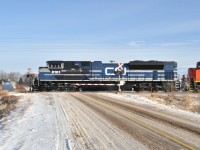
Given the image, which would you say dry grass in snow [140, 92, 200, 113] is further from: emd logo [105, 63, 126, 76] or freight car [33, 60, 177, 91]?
emd logo [105, 63, 126, 76]

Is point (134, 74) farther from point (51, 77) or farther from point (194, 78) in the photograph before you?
point (51, 77)

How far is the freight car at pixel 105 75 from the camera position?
41.5 m

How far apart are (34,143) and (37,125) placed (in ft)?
11.4

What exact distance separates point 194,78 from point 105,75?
10.8m

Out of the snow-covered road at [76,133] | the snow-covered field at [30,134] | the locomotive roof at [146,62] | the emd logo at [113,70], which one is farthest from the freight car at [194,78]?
the snow-covered field at [30,134]

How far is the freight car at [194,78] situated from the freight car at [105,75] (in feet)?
6.34

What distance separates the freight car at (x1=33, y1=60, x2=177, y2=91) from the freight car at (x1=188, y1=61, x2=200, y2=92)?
1932 mm

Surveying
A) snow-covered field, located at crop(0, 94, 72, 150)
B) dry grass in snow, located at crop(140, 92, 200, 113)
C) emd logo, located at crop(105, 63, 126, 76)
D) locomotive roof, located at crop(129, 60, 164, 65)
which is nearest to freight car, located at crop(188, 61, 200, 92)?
locomotive roof, located at crop(129, 60, 164, 65)

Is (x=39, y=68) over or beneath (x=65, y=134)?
over

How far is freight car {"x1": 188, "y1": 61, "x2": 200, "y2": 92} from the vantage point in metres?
41.7

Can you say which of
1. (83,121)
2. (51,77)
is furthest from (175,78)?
(83,121)

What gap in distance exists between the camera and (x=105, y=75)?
42094 mm

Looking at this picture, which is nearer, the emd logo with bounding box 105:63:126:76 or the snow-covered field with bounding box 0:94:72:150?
the snow-covered field with bounding box 0:94:72:150

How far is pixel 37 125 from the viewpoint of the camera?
12.2 metres
